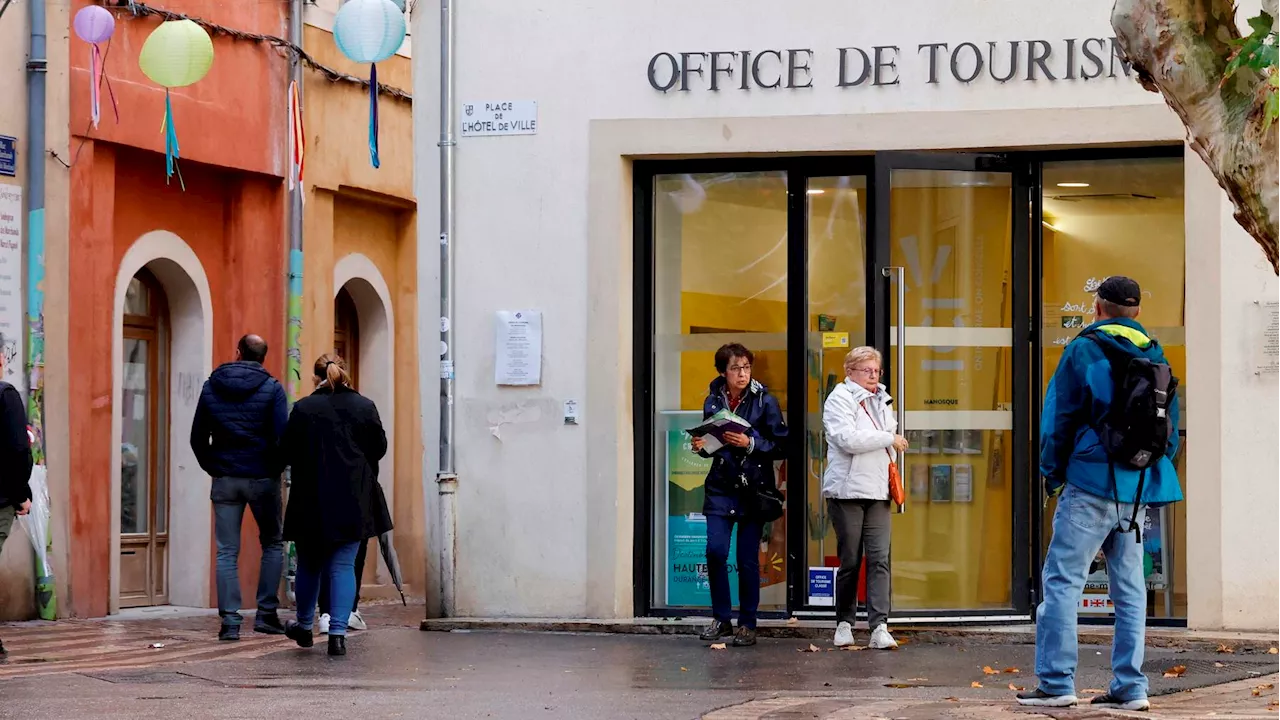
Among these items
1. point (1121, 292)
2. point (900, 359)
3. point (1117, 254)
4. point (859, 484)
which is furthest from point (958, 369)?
point (1121, 292)

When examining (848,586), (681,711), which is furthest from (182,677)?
(848,586)

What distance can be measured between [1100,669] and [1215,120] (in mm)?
3987

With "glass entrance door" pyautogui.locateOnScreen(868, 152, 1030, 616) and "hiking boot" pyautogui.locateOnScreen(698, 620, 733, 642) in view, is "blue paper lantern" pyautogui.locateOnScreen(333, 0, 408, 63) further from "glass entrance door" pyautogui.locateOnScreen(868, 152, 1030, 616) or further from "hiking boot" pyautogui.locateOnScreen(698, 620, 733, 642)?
"hiking boot" pyautogui.locateOnScreen(698, 620, 733, 642)

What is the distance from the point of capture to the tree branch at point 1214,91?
21.9 ft

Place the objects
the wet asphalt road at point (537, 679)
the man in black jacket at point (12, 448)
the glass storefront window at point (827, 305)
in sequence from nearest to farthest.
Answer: the wet asphalt road at point (537, 679) < the man in black jacket at point (12, 448) < the glass storefront window at point (827, 305)

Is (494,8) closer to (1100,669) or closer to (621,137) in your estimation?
(621,137)

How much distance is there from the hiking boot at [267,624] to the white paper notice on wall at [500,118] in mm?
3415

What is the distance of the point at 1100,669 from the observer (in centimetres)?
1004

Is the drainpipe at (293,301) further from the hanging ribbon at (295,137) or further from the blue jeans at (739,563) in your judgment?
the blue jeans at (739,563)

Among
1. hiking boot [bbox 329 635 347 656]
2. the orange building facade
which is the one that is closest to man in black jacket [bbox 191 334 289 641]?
hiking boot [bbox 329 635 347 656]

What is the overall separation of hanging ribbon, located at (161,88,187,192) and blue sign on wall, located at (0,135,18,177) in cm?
111

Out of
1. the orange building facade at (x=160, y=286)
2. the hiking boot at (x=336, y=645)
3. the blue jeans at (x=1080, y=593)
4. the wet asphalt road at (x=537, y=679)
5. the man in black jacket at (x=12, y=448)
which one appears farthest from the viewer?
the orange building facade at (x=160, y=286)

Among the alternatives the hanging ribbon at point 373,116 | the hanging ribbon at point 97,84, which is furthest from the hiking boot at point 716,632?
the hanging ribbon at point 97,84

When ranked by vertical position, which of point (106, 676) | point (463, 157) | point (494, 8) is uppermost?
point (494, 8)
